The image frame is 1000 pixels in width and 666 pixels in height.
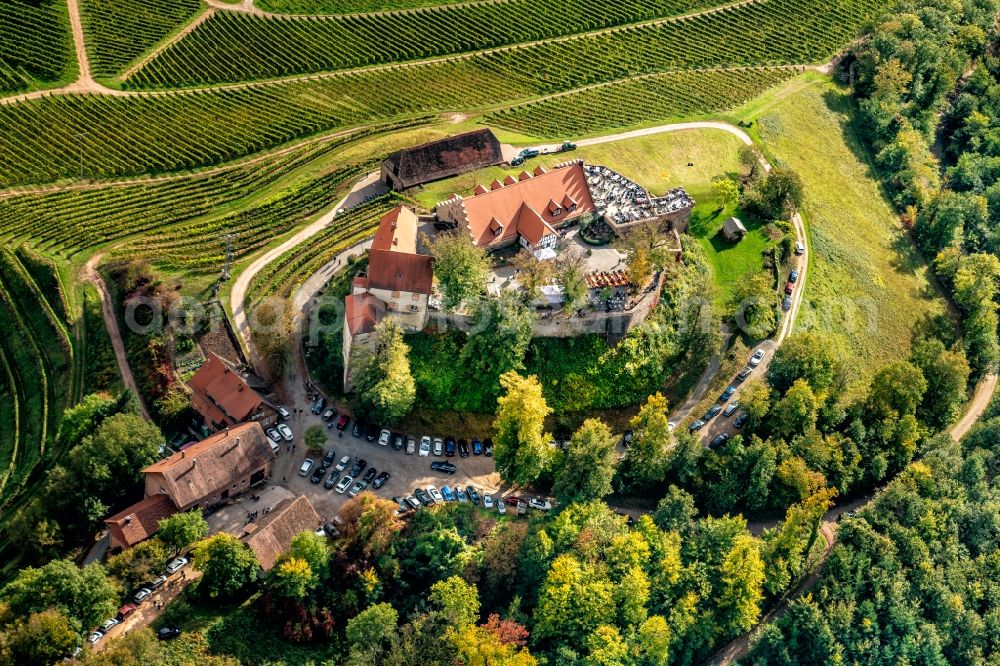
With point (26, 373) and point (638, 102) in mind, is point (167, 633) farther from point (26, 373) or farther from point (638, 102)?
point (638, 102)

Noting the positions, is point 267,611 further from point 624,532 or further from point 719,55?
point 719,55

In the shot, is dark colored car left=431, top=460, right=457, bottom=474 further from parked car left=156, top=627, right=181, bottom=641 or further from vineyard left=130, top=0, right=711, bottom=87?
vineyard left=130, top=0, right=711, bottom=87

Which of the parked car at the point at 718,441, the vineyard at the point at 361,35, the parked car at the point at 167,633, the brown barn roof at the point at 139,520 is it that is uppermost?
the vineyard at the point at 361,35

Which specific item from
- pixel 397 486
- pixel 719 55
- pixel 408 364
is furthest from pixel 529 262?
pixel 719 55

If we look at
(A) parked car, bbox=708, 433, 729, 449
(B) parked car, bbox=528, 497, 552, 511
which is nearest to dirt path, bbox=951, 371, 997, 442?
(A) parked car, bbox=708, 433, 729, 449

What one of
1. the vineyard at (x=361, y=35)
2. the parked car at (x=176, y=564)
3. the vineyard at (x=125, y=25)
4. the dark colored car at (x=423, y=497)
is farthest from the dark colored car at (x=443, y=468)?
the vineyard at (x=125, y=25)

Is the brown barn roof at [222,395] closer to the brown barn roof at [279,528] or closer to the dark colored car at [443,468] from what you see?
the brown barn roof at [279,528]
